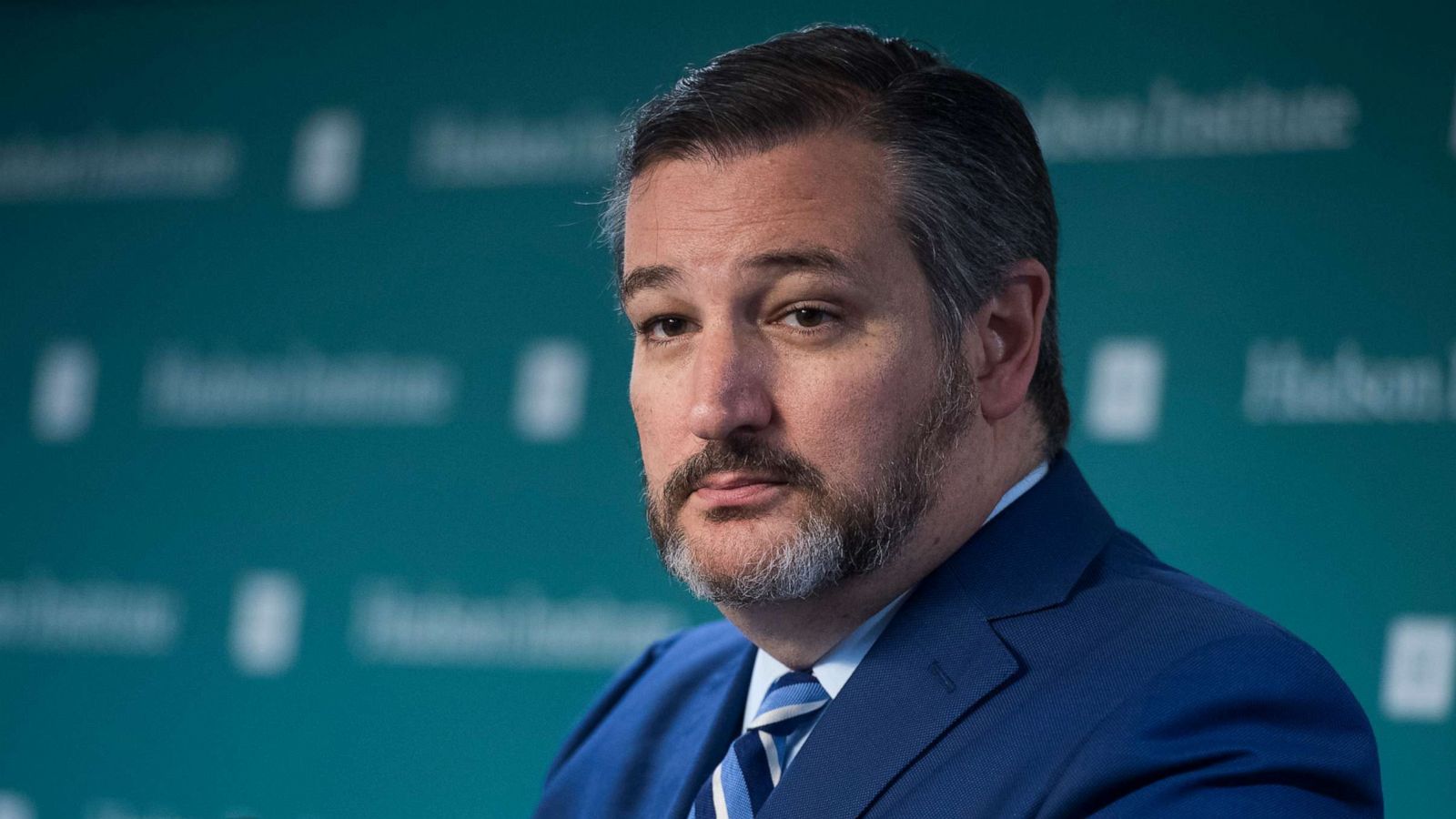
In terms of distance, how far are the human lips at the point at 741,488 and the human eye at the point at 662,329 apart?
0.59 ft

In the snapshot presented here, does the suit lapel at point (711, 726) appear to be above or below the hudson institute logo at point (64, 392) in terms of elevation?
below

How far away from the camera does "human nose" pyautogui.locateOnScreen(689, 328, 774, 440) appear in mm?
1552

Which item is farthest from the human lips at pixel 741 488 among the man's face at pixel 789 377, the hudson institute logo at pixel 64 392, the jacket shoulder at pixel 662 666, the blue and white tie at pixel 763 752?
the hudson institute logo at pixel 64 392

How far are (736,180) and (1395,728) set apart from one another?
171 cm

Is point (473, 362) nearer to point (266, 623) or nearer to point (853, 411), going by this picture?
point (266, 623)

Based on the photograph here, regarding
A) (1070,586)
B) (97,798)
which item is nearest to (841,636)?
(1070,586)

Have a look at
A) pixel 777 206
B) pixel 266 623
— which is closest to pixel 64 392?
pixel 266 623

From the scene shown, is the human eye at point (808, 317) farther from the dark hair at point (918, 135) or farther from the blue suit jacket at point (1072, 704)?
the blue suit jacket at point (1072, 704)

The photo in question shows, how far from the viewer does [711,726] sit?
5.98 feet

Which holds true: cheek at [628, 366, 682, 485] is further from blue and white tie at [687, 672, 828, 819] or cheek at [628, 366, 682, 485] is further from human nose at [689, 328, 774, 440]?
blue and white tie at [687, 672, 828, 819]

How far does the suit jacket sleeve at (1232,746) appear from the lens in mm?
1303

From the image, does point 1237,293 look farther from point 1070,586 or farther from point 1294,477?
point 1070,586

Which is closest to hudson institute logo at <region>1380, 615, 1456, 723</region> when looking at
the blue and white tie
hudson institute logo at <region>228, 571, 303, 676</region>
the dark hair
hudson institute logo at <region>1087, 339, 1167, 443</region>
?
hudson institute logo at <region>1087, 339, 1167, 443</region>

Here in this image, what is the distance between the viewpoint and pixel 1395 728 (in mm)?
2666
